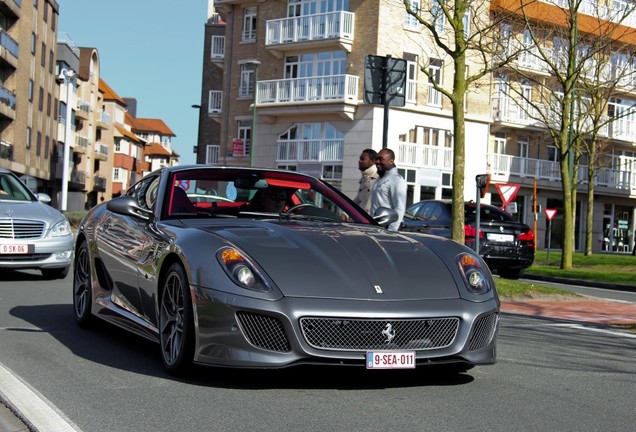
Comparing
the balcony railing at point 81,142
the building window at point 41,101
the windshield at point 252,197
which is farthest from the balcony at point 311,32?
the balcony railing at point 81,142

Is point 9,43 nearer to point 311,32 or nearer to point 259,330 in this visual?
point 311,32

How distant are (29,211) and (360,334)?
30.3 ft

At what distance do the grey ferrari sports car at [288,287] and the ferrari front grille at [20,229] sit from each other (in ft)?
21.4

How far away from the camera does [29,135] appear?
69.3 m

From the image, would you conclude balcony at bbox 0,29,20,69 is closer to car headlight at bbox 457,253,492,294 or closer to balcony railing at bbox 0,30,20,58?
balcony railing at bbox 0,30,20,58

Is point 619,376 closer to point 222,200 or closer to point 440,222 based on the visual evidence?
point 222,200

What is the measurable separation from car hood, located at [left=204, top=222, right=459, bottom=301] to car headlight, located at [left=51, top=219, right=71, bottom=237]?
8.04 m

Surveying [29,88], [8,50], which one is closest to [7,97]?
[8,50]

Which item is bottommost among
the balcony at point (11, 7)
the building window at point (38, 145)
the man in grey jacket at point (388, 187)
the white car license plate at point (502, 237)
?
the white car license plate at point (502, 237)

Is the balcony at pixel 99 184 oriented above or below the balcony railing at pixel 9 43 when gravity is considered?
below

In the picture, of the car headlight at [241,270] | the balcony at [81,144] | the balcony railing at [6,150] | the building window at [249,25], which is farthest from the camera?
the balcony at [81,144]

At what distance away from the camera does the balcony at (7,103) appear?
59.5 m

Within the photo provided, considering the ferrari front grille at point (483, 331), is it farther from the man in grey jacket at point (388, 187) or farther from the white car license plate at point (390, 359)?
the man in grey jacket at point (388, 187)

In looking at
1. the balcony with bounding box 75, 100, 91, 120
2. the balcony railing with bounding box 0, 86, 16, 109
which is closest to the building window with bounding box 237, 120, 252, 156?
the balcony railing with bounding box 0, 86, 16, 109
